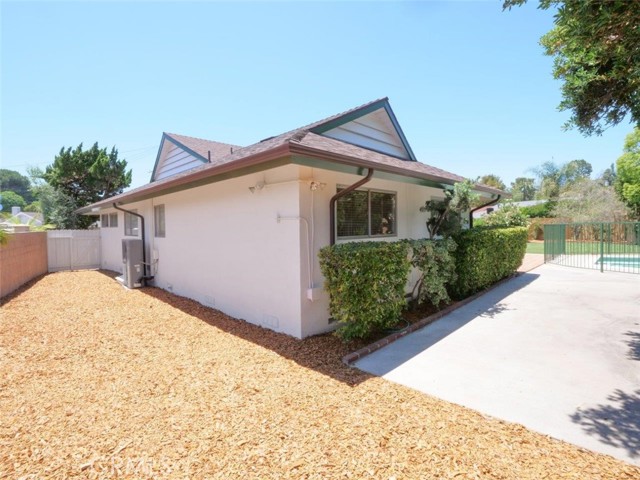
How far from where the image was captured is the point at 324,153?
4688 mm

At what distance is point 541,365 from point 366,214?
3.98 meters

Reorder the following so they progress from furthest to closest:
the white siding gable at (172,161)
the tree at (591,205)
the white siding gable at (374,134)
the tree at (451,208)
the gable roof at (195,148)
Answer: the tree at (591,205) → the white siding gable at (172,161) → the gable roof at (195,148) → the white siding gable at (374,134) → the tree at (451,208)

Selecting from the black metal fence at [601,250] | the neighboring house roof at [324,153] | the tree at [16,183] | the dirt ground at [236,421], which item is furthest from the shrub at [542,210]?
the tree at [16,183]

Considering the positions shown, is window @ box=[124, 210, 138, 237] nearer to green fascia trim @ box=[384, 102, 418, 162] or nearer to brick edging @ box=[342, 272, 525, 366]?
green fascia trim @ box=[384, 102, 418, 162]

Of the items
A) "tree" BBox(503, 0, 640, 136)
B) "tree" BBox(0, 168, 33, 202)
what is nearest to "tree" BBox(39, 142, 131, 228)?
"tree" BBox(503, 0, 640, 136)

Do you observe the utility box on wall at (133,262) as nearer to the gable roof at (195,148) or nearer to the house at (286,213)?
the house at (286,213)

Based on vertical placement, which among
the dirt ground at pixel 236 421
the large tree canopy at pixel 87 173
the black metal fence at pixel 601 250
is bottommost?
the dirt ground at pixel 236 421

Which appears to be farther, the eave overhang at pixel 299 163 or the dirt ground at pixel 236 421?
the eave overhang at pixel 299 163

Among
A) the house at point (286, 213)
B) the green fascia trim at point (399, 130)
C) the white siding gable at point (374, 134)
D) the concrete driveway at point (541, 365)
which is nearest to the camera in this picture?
the concrete driveway at point (541, 365)

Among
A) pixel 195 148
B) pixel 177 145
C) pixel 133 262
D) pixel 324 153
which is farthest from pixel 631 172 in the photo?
pixel 133 262

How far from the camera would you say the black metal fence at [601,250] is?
533 inches

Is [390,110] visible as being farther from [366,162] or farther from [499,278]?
[499,278]

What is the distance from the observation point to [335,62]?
978 cm

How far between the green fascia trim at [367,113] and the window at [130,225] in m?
8.93
